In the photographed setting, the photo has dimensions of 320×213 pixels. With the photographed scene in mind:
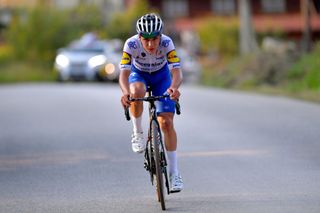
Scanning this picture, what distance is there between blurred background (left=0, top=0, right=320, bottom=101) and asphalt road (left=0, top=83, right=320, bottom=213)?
4.03 meters

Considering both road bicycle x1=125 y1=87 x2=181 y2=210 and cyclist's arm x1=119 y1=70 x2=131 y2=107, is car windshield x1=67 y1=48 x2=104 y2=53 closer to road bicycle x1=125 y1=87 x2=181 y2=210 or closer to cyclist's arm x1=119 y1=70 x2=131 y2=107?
cyclist's arm x1=119 y1=70 x2=131 y2=107

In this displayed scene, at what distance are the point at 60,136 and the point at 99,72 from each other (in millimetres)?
21153

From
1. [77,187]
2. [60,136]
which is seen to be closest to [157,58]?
[77,187]

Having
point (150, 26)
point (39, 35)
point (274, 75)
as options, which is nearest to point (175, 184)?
point (150, 26)

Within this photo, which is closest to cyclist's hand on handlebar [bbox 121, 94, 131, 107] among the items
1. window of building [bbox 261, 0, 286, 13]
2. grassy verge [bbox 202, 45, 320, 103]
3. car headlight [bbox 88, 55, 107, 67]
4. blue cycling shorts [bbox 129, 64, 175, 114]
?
blue cycling shorts [bbox 129, 64, 175, 114]

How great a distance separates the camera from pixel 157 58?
10.1m

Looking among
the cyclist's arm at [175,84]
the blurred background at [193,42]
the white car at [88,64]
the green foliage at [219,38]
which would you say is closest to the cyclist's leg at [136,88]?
the cyclist's arm at [175,84]

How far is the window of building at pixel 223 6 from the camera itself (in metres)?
68.5

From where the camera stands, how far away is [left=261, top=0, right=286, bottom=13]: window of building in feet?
221

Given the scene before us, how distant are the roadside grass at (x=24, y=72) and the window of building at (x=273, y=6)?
1993cm

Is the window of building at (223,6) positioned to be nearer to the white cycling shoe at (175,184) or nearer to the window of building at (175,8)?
the window of building at (175,8)

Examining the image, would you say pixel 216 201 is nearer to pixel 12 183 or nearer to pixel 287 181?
pixel 287 181

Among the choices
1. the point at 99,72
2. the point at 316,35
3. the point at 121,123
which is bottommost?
the point at 316,35

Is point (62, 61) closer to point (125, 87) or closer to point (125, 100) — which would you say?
point (125, 87)
